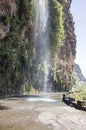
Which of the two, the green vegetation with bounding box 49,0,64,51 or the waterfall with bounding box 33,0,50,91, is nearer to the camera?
the waterfall with bounding box 33,0,50,91

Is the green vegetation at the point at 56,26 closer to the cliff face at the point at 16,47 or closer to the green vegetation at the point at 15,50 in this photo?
the cliff face at the point at 16,47

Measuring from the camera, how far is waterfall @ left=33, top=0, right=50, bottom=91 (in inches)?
2847

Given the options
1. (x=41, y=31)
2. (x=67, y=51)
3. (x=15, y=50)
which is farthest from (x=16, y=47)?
(x=67, y=51)

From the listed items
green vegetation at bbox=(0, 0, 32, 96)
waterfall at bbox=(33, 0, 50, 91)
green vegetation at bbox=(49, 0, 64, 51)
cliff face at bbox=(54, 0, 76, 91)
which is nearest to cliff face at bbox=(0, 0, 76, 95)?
green vegetation at bbox=(0, 0, 32, 96)

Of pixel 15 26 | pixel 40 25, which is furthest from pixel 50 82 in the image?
pixel 15 26

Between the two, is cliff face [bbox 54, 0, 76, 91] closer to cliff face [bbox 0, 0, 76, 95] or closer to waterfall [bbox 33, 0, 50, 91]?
waterfall [bbox 33, 0, 50, 91]

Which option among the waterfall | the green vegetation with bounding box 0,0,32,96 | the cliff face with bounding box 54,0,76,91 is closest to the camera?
the green vegetation with bounding box 0,0,32,96

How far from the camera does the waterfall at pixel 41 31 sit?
237 ft

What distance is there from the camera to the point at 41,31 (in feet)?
250

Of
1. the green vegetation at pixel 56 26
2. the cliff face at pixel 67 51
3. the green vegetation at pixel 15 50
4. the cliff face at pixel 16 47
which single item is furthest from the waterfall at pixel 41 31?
the cliff face at pixel 67 51

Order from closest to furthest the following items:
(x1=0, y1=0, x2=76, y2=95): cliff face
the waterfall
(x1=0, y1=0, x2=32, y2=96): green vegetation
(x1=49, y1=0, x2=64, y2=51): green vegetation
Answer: (x1=0, y1=0, x2=76, y2=95): cliff face
(x1=0, y1=0, x2=32, y2=96): green vegetation
the waterfall
(x1=49, y1=0, x2=64, y2=51): green vegetation

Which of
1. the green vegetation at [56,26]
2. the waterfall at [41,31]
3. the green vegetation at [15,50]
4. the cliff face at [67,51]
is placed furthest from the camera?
the cliff face at [67,51]

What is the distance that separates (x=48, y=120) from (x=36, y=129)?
4216 mm

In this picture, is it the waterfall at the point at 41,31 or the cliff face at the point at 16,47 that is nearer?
the cliff face at the point at 16,47
